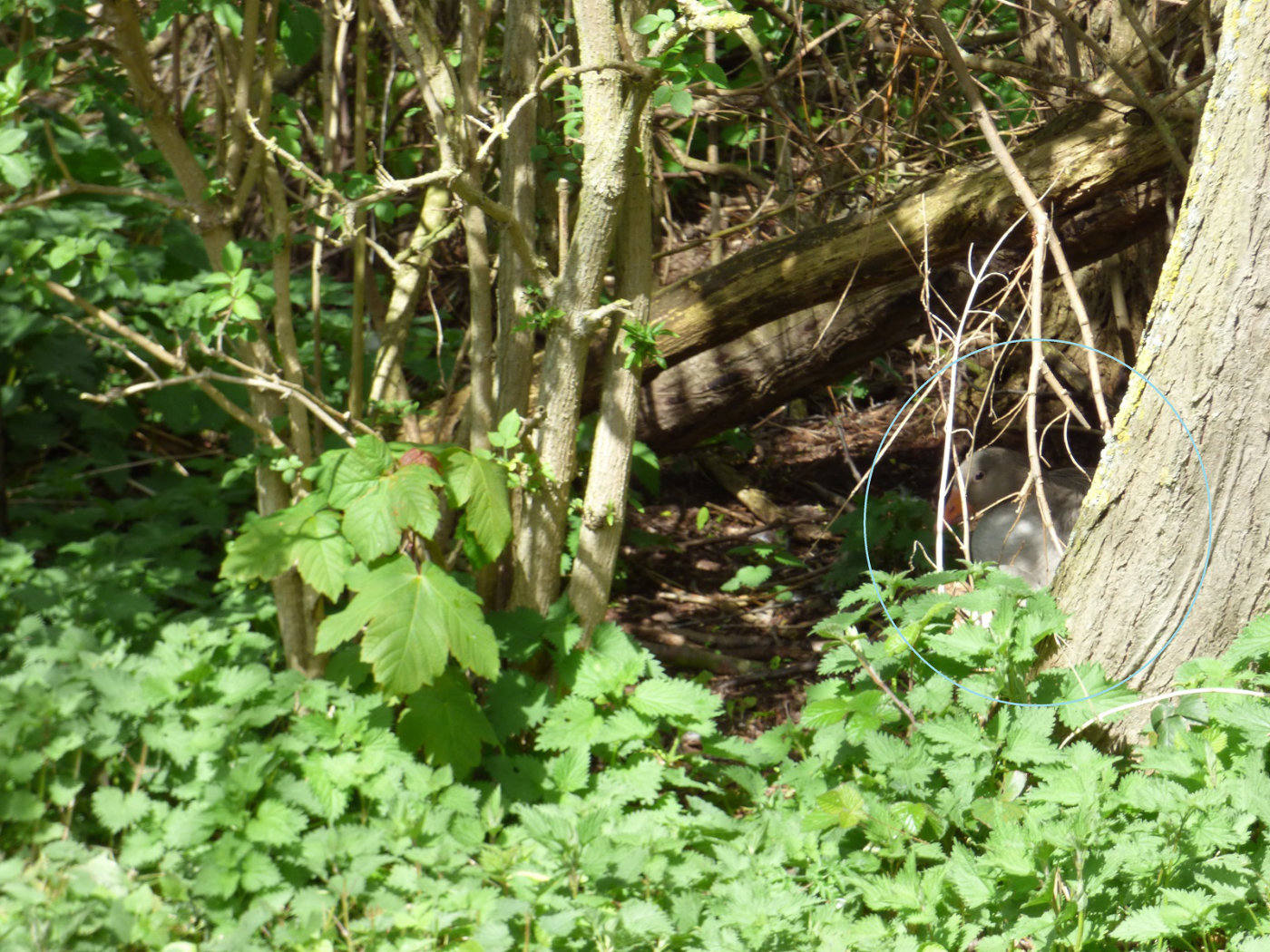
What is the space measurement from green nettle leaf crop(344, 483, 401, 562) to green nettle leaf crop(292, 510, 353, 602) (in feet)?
0.24

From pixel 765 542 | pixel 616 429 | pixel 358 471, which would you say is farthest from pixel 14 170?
pixel 765 542

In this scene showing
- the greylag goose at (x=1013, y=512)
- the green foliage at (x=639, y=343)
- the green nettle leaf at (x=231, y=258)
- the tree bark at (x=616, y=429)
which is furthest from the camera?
the greylag goose at (x=1013, y=512)

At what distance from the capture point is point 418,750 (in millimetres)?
2910

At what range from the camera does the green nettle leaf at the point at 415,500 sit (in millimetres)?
2596

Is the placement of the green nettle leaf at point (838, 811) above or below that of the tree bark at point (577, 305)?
below

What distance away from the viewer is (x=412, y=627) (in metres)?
2.54

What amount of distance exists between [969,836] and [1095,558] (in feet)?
2.37

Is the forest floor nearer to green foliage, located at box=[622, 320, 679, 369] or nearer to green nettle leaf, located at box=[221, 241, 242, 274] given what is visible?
green foliage, located at box=[622, 320, 679, 369]

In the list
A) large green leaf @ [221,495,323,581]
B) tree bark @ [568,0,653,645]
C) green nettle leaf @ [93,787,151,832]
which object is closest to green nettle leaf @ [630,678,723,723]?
tree bark @ [568,0,653,645]

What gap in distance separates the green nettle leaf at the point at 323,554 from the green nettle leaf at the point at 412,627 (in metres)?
0.07

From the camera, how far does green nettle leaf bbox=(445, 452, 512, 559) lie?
2756 mm

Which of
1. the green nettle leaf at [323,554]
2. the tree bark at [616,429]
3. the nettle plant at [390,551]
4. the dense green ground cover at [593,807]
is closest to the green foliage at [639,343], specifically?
the tree bark at [616,429]

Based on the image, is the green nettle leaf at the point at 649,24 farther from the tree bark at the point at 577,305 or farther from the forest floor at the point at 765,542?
the forest floor at the point at 765,542

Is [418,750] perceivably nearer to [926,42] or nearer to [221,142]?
[221,142]
